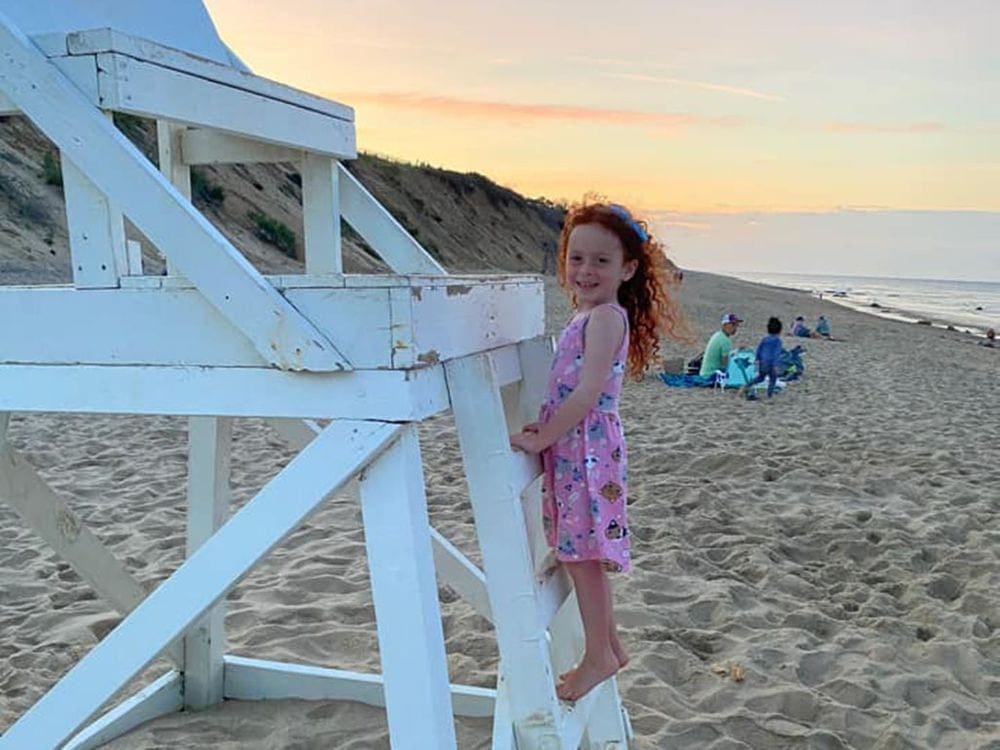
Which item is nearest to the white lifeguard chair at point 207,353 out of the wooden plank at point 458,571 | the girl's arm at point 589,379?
the girl's arm at point 589,379

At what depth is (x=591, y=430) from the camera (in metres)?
2.06

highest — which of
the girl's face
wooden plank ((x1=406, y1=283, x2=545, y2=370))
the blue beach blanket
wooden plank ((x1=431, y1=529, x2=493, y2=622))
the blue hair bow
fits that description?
the blue hair bow

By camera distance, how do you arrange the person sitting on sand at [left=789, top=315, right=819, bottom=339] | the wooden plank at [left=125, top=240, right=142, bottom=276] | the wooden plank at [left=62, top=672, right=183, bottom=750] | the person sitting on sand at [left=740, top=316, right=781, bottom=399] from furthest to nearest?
the person sitting on sand at [left=789, top=315, right=819, bottom=339], the person sitting on sand at [left=740, top=316, right=781, bottom=399], the wooden plank at [left=62, top=672, right=183, bottom=750], the wooden plank at [left=125, top=240, right=142, bottom=276]

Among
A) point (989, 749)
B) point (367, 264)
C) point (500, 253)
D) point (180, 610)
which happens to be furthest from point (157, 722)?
point (500, 253)

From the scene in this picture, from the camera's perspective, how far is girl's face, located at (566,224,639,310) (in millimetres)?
2160

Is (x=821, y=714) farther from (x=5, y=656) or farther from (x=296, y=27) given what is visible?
(x=296, y=27)

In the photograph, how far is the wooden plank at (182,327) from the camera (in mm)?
1399

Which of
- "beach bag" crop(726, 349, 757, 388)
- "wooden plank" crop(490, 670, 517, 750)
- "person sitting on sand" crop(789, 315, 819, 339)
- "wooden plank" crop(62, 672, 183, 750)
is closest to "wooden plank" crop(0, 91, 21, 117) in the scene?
"wooden plank" crop(490, 670, 517, 750)

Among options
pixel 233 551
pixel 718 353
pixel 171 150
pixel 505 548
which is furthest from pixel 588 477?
pixel 718 353

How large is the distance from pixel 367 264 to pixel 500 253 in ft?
80.9

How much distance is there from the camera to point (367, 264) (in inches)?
1057

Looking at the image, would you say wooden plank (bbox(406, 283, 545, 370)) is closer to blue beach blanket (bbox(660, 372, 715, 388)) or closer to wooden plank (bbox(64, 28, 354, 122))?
wooden plank (bbox(64, 28, 354, 122))

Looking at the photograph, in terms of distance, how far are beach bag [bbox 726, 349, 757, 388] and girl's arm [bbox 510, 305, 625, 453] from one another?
8.58m

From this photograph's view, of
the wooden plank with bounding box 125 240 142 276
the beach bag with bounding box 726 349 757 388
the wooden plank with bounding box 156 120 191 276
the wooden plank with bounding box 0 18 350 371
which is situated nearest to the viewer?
the wooden plank with bounding box 0 18 350 371
